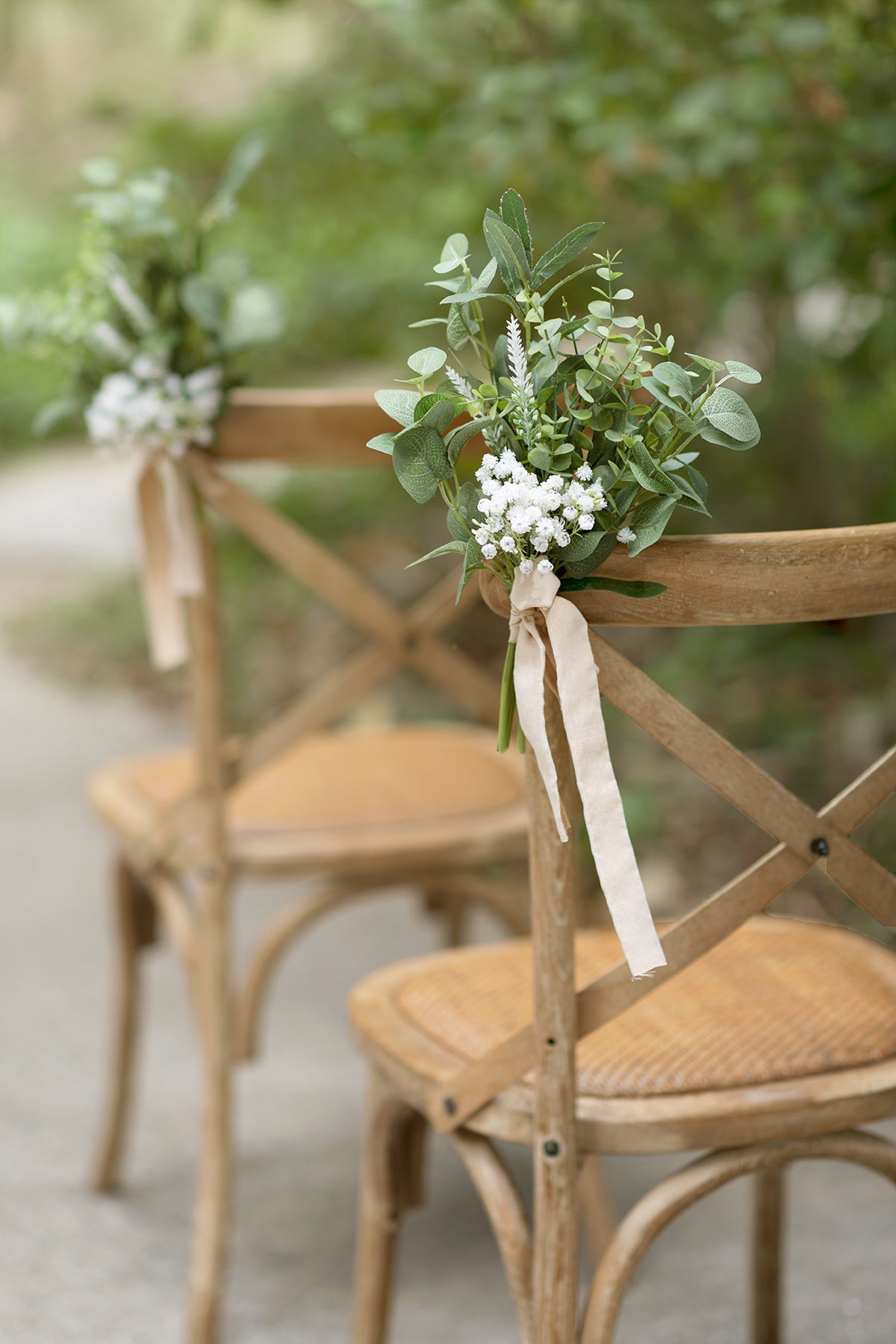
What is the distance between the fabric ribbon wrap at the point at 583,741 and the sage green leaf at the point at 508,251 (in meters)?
0.20

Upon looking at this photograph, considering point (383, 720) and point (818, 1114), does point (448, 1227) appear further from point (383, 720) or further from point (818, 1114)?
point (383, 720)

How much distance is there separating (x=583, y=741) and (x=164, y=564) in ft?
2.64

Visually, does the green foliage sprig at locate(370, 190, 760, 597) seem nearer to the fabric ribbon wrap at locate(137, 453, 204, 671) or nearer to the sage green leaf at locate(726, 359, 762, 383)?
the sage green leaf at locate(726, 359, 762, 383)

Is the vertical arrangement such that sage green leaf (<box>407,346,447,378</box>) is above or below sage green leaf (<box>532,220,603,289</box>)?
below

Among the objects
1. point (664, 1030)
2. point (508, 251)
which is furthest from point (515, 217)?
point (664, 1030)

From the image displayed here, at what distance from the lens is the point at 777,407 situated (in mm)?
3729

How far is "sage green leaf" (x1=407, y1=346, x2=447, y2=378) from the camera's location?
958mm

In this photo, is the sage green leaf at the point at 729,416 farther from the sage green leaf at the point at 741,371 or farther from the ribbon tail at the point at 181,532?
the ribbon tail at the point at 181,532

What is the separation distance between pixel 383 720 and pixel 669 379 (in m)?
3.19

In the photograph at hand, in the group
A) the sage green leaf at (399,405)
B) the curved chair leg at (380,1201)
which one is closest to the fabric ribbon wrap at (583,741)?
the sage green leaf at (399,405)

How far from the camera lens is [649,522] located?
3.20 feet

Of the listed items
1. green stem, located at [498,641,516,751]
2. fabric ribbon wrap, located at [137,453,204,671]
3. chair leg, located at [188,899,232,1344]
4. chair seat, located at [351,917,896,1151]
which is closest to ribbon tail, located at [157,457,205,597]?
fabric ribbon wrap, located at [137,453,204,671]

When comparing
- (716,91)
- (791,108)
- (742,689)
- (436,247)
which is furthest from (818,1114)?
(436,247)

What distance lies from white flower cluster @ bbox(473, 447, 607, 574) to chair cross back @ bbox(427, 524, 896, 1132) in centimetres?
6
